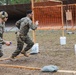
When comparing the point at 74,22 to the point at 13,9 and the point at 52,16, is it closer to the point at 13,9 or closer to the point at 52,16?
the point at 52,16

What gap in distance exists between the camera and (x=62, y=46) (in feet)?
44.1

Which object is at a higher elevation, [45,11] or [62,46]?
[45,11]

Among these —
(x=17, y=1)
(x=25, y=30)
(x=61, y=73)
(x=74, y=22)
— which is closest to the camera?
(x=61, y=73)

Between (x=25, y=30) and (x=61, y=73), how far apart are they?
272cm

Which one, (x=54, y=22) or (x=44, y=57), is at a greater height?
(x=54, y=22)

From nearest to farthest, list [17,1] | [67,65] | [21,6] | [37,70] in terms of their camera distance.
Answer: [37,70]
[67,65]
[21,6]
[17,1]

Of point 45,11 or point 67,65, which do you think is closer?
point 67,65

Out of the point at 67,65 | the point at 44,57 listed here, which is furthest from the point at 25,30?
the point at 67,65

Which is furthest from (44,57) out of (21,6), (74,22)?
(21,6)

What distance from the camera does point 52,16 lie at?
1409 cm

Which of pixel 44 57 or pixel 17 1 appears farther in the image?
pixel 17 1

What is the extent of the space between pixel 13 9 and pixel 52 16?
11555 mm

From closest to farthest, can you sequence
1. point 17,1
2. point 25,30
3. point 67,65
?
point 67,65
point 25,30
point 17,1

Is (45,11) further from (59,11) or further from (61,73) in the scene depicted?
(61,73)
